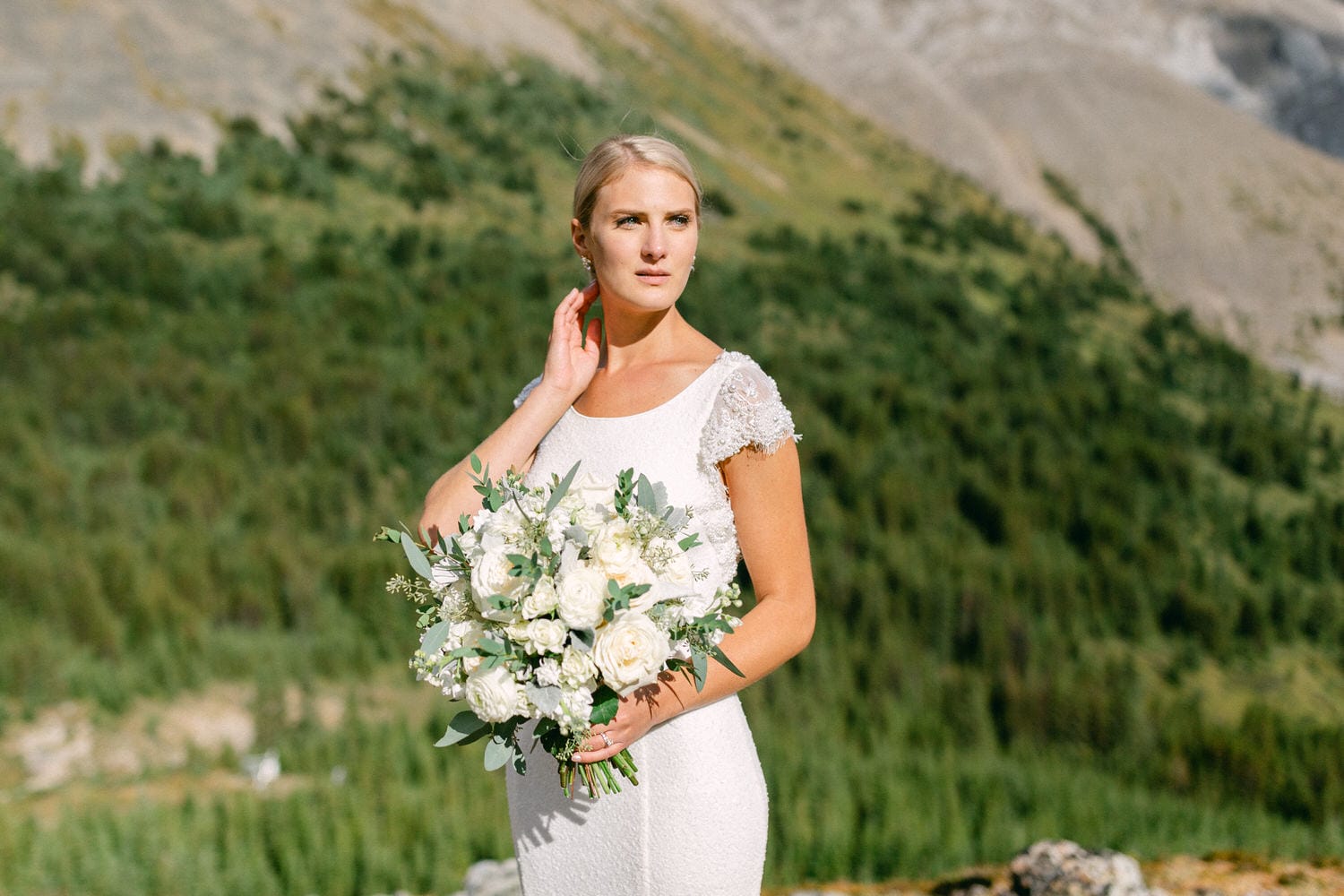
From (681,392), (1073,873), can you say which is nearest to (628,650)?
(681,392)

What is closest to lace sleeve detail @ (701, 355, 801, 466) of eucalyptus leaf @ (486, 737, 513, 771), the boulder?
eucalyptus leaf @ (486, 737, 513, 771)

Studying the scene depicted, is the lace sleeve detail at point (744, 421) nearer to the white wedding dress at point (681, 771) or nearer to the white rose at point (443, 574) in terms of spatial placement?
the white wedding dress at point (681, 771)

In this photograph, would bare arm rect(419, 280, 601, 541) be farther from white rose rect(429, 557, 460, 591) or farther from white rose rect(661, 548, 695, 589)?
white rose rect(661, 548, 695, 589)

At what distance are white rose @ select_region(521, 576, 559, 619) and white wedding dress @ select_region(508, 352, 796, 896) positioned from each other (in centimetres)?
38

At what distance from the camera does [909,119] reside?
50219 mm

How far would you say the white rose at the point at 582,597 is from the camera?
1899mm

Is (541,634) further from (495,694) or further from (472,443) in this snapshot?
(472,443)

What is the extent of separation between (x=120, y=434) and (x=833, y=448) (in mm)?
7997

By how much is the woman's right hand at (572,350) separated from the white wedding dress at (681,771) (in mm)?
93

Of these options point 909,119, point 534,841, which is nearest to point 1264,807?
point 534,841

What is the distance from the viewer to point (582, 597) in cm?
190

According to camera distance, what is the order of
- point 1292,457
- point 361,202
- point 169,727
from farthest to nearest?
1. point 361,202
2. point 1292,457
3. point 169,727

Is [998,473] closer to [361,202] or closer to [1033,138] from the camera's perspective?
[361,202]

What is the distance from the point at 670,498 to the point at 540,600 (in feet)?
1.39
